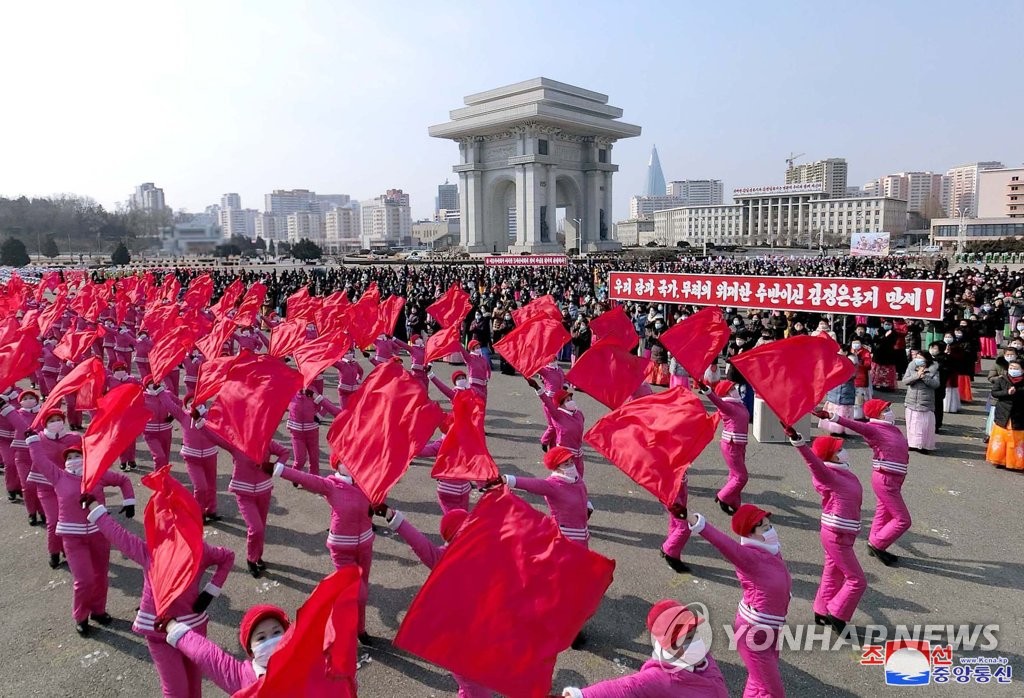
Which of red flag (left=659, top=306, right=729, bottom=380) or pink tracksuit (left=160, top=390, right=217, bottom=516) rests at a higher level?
red flag (left=659, top=306, right=729, bottom=380)

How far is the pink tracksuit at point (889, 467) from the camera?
18.4 feet

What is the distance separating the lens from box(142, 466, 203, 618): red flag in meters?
3.35

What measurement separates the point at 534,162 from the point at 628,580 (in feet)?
189

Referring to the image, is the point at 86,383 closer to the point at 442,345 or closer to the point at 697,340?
the point at 442,345

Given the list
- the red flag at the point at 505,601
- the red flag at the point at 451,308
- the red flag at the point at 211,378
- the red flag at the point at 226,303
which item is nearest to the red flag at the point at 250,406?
the red flag at the point at 211,378

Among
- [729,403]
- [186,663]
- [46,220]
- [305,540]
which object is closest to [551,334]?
[729,403]

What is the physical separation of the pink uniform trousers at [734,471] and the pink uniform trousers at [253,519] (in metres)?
4.57

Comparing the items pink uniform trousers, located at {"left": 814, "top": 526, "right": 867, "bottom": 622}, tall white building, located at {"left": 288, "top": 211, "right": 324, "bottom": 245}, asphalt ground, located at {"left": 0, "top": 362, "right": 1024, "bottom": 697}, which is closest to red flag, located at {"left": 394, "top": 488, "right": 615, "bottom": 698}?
asphalt ground, located at {"left": 0, "top": 362, "right": 1024, "bottom": 697}

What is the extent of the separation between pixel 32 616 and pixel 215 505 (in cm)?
200

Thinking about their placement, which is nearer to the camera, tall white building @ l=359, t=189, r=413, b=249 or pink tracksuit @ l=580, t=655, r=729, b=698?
pink tracksuit @ l=580, t=655, r=729, b=698

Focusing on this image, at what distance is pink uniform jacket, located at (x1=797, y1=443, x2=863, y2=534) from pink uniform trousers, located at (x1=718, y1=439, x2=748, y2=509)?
6.51 feet

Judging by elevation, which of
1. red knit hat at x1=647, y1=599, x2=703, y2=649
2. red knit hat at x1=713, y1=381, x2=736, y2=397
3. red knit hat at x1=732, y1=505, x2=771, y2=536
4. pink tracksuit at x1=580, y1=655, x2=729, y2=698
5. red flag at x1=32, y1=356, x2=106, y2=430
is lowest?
pink tracksuit at x1=580, y1=655, x2=729, y2=698

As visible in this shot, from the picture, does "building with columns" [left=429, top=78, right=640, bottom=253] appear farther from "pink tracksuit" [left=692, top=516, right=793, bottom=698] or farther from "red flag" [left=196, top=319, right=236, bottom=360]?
"pink tracksuit" [left=692, top=516, right=793, bottom=698]

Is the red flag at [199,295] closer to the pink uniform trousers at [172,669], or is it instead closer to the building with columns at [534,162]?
the pink uniform trousers at [172,669]
